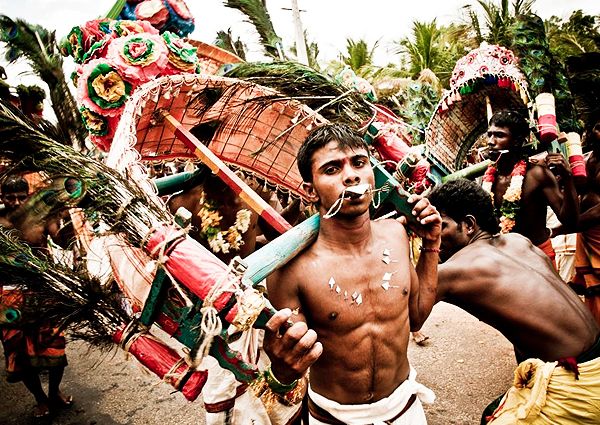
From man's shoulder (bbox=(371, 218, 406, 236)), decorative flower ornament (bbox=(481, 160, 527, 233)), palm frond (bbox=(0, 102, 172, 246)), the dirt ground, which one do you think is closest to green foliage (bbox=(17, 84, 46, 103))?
the dirt ground

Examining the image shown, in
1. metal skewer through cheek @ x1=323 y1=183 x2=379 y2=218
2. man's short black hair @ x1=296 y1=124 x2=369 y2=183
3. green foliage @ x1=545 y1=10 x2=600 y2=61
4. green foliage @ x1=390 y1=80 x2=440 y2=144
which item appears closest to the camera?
metal skewer through cheek @ x1=323 y1=183 x2=379 y2=218

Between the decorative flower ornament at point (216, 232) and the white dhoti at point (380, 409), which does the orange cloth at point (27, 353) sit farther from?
the white dhoti at point (380, 409)

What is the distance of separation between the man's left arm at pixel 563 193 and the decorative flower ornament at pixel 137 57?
3015mm

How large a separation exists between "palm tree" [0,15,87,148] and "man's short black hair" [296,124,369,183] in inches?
63.7

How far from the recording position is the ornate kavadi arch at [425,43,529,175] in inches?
169

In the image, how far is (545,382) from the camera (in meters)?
2.02

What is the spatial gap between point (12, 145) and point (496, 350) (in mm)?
4413

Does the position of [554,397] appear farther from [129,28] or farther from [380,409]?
[129,28]

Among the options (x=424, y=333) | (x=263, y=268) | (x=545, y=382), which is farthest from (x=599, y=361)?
(x=424, y=333)

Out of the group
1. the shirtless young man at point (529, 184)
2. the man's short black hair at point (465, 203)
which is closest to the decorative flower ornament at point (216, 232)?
the man's short black hair at point (465, 203)

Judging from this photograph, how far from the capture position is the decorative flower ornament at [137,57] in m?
2.08

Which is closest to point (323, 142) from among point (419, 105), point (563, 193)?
point (563, 193)

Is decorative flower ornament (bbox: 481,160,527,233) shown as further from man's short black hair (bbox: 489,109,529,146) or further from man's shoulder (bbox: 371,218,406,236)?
man's shoulder (bbox: 371,218,406,236)

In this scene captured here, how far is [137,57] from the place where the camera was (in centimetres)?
211
